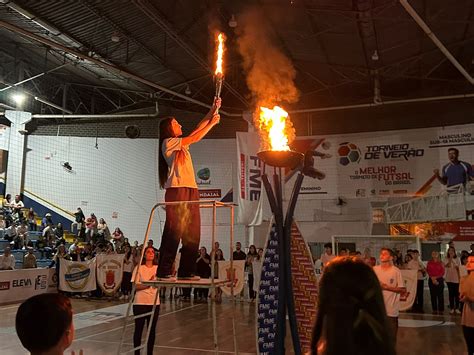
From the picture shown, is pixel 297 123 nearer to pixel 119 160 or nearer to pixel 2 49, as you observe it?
pixel 119 160

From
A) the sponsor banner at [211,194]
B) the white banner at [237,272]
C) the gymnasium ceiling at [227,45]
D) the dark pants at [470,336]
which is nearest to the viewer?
the dark pants at [470,336]

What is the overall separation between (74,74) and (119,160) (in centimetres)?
387

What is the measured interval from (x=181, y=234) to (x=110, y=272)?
9.85 m

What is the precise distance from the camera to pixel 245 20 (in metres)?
11.4

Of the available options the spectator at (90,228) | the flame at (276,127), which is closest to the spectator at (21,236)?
the spectator at (90,228)

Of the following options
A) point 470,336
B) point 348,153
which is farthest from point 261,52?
point 470,336

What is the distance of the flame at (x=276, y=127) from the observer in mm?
5164

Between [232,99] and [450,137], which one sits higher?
[232,99]

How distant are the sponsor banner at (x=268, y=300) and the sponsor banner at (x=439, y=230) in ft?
32.8

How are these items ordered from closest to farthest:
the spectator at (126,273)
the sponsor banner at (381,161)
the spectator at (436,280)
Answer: the spectator at (436,280) < the spectator at (126,273) < the sponsor banner at (381,161)

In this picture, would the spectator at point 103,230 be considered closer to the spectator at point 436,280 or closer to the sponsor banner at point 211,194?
the sponsor banner at point 211,194

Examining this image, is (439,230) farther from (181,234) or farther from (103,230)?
(181,234)

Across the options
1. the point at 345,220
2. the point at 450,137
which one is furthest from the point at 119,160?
the point at 450,137

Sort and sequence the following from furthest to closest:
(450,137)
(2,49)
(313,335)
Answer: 1. (2,49)
2. (450,137)
3. (313,335)
